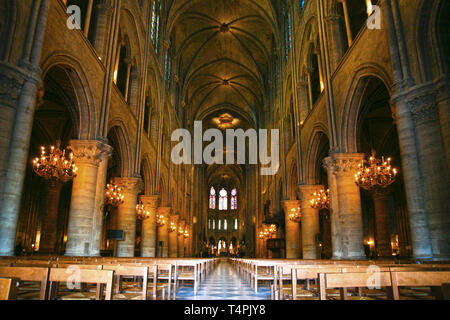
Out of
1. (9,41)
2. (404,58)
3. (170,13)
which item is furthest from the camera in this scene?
(170,13)

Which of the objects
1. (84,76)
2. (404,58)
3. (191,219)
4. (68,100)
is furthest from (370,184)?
(191,219)

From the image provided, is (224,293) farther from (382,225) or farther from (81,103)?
(382,225)

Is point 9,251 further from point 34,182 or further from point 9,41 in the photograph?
point 34,182

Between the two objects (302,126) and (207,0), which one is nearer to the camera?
(302,126)

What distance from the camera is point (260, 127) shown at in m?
37.0

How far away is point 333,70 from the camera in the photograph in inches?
525

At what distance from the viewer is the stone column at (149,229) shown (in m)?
19.3

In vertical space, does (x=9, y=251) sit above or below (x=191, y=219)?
below

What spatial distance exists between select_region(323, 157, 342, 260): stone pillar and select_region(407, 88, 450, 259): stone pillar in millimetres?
5002

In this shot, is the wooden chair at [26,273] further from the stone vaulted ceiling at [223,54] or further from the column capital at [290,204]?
the stone vaulted ceiling at [223,54]

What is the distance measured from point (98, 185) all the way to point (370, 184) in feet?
31.0

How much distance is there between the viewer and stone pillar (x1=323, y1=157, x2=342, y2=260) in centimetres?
1180

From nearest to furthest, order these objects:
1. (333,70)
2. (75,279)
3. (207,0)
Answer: (75,279) < (333,70) < (207,0)

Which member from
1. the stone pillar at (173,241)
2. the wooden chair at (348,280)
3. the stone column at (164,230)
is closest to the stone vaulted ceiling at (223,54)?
the stone pillar at (173,241)
